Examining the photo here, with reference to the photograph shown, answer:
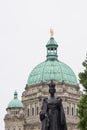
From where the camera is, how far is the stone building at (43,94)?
4574 inches

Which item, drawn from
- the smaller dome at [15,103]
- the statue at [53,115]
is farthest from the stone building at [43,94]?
the statue at [53,115]

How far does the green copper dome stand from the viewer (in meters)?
120

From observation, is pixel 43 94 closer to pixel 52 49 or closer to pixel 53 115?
pixel 52 49

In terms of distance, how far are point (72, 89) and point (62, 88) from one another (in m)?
2.72

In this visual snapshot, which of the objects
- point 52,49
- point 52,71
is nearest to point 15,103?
point 52,71

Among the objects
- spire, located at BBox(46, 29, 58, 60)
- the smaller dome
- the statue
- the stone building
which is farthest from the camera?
spire, located at BBox(46, 29, 58, 60)

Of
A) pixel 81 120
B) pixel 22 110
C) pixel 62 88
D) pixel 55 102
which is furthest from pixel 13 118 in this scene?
pixel 55 102

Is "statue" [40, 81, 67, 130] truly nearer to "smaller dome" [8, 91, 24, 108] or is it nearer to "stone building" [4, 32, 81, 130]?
"stone building" [4, 32, 81, 130]

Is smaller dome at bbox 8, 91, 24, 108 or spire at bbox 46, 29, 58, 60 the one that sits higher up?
spire at bbox 46, 29, 58, 60

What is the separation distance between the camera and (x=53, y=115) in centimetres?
2416

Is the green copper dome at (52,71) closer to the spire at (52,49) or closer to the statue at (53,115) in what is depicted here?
the spire at (52,49)

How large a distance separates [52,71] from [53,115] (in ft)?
316

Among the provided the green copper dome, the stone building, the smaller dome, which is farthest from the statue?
the green copper dome

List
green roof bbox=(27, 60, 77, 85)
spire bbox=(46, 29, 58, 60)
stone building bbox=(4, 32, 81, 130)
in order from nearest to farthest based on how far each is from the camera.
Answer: stone building bbox=(4, 32, 81, 130) < green roof bbox=(27, 60, 77, 85) < spire bbox=(46, 29, 58, 60)
